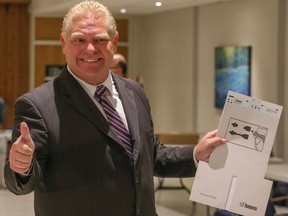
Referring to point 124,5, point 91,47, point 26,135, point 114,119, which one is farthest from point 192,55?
point 26,135

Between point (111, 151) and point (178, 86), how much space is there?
1216cm

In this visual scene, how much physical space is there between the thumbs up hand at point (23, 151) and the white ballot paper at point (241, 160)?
0.88m

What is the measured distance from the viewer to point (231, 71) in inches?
487

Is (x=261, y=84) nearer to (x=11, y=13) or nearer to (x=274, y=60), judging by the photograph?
(x=274, y=60)

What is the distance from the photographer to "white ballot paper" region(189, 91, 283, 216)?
2.92 meters

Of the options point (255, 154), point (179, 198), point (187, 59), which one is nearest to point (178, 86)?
point (187, 59)

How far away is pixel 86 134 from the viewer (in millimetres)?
2645

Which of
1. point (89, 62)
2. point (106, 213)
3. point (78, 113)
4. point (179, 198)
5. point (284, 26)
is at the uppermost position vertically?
point (284, 26)

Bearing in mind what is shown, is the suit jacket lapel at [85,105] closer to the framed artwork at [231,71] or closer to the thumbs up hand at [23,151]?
the thumbs up hand at [23,151]

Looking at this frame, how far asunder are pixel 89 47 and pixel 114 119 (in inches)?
12.7

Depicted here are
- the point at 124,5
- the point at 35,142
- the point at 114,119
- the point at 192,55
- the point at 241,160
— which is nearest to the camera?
the point at 35,142

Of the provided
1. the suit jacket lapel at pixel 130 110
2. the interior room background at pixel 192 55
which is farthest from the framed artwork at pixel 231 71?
the suit jacket lapel at pixel 130 110

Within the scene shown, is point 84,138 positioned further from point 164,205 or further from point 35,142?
point 164,205

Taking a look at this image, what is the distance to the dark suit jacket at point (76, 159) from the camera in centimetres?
260
